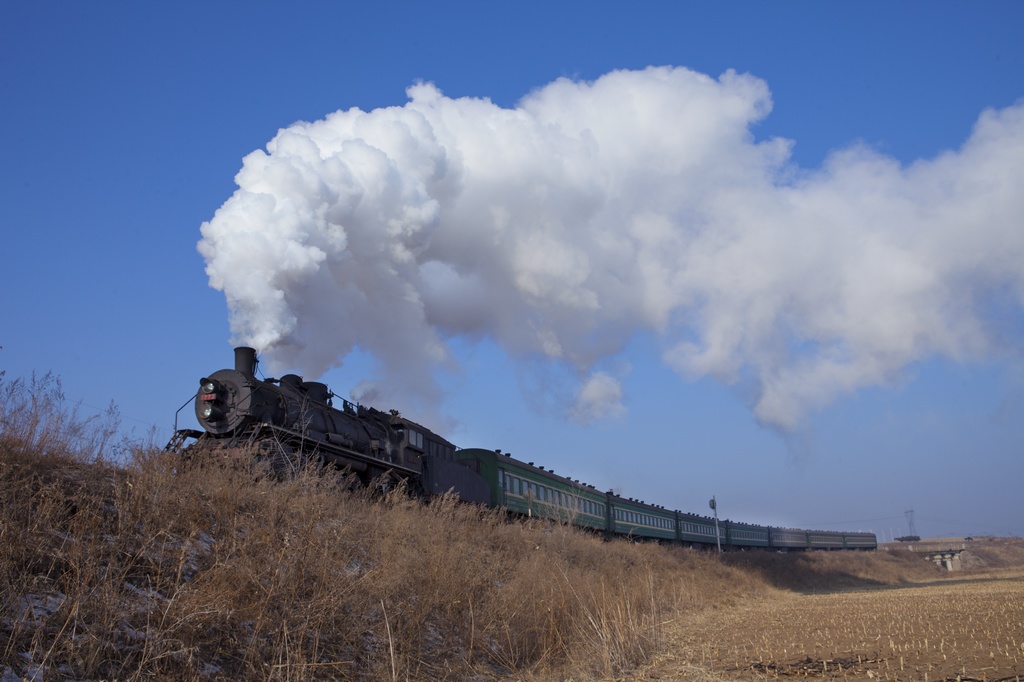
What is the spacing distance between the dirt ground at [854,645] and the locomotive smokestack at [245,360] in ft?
32.4

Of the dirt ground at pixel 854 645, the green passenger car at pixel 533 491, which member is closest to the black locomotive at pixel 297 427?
the green passenger car at pixel 533 491

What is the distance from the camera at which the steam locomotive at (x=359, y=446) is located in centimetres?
1390

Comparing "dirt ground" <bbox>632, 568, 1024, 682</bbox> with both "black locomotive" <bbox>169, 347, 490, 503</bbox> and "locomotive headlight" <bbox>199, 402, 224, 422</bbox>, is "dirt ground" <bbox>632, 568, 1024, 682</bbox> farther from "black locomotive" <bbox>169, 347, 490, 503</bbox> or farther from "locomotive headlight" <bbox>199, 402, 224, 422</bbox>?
"locomotive headlight" <bbox>199, 402, 224, 422</bbox>

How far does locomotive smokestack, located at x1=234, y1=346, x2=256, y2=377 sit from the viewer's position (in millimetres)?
14844

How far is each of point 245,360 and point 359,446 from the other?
350 centimetres

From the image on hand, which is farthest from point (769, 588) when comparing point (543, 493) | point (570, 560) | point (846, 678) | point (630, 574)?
point (846, 678)

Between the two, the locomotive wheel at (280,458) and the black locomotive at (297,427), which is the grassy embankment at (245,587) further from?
the black locomotive at (297,427)

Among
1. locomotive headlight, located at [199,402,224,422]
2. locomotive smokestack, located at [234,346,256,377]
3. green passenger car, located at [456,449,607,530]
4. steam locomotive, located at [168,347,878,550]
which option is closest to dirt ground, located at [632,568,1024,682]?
steam locomotive, located at [168,347,878,550]

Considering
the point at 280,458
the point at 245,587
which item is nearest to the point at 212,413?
the point at 280,458

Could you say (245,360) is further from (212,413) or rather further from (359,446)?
(359,446)

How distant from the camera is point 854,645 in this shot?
11.1 meters

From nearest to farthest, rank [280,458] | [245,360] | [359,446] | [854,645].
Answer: [854,645]
[280,458]
[245,360]
[359,446]

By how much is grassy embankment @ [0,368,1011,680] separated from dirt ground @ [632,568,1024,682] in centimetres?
117

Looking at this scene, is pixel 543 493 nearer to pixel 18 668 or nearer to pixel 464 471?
pixel 464 471
